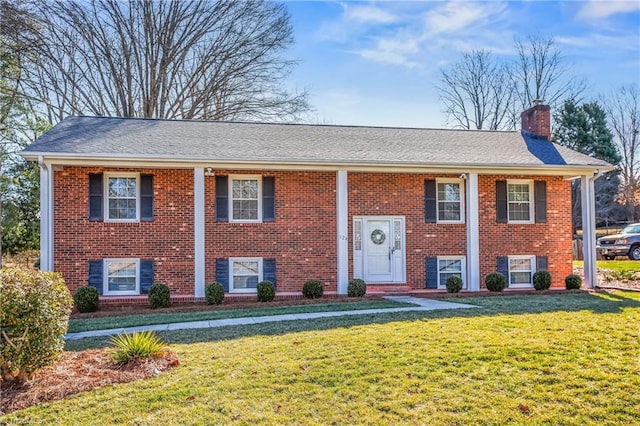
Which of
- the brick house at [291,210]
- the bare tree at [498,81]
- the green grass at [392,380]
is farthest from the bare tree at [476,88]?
the green grass at [392,380]

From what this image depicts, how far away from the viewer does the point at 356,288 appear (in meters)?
11.9

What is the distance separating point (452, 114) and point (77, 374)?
113ft

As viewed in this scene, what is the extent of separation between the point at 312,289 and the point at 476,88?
2897 cm

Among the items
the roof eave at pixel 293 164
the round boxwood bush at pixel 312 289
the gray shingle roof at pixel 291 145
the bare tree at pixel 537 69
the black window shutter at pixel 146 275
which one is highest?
the bare tree at pixel 537 69

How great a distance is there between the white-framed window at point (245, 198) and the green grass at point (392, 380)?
220 inches

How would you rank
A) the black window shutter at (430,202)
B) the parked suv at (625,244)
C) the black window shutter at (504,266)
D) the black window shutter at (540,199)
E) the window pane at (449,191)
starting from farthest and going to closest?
the parked suv at (625,244)
the black window shutter at (540,199)
the window pane at (449,191)
the black window shutter at (504,266)
the black window shutter at (430,202)

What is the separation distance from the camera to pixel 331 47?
1395 cm

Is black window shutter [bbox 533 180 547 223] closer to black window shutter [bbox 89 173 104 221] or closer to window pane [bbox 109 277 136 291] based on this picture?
window pane [bbox 109 277 136 291]

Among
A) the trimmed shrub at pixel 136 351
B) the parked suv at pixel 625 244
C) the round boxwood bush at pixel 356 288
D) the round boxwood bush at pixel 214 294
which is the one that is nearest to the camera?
the trimmed shrub at pixel 136 351

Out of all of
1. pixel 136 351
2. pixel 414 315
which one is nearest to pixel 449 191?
pixel 414 315

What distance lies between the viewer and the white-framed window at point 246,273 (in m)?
12.5

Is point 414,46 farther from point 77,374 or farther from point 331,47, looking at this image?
point 77,374

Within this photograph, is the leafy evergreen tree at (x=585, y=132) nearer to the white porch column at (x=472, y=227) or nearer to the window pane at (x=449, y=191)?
the window pane at (x=449, y=191)

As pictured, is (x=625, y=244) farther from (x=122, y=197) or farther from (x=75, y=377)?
(x=75, y=377)
